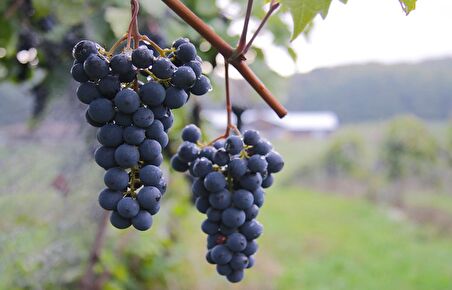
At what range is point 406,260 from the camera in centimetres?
629

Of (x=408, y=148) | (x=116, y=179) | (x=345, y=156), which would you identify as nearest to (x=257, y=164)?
(x=116, y=179)

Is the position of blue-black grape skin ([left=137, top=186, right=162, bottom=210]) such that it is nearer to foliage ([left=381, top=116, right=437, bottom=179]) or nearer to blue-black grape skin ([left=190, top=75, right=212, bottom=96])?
blue-black grape skin ([left=190, top=75, right=212, bottom=96])

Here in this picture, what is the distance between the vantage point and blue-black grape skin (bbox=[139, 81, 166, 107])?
22.6 inches

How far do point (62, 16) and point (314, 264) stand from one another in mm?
5553

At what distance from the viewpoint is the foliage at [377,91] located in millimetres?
17688

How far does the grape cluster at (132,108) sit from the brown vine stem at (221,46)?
28mm

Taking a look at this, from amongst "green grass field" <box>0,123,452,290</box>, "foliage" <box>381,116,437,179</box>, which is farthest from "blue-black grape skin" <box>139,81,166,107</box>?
"foliage" <box>381,116,437,179</box>

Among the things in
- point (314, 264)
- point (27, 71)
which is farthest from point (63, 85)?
point (314, 264)

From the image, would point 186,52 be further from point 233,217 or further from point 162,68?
point 233,217

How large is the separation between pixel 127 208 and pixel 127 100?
0.13 metres

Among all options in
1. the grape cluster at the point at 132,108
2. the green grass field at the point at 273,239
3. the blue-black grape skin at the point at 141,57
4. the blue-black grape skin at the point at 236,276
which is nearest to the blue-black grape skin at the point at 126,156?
the grape cluster at the point at 132,108

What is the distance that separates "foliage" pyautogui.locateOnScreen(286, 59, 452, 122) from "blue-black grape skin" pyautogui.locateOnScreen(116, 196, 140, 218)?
16770 mm

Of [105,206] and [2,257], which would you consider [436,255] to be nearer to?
[2,257]

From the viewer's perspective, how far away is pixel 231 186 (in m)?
0.79
